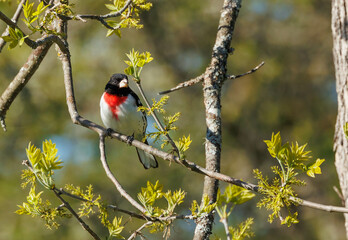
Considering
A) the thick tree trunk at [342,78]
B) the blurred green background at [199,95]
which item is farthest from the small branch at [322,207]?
the blurred green background at [199,95]

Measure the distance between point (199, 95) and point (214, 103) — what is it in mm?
7563

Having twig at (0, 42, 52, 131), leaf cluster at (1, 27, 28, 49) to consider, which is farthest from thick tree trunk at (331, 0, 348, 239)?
leaf cluster at (1, 27, 28, 49)

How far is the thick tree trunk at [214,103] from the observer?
2.20 m

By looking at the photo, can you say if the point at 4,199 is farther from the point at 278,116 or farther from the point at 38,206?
the point at 38,206

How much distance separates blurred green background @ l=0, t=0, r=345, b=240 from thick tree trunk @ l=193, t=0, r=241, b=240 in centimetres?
654

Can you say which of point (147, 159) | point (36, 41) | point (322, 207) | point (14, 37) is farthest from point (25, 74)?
point (322, 207)

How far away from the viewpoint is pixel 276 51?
9820 mm

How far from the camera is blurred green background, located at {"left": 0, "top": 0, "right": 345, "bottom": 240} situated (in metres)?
9.55

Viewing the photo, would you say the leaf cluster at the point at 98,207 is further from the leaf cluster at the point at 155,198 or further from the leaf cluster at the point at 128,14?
the leaf cluster at the point at 128,14

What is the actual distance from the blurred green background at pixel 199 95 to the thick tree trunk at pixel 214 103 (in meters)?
6.54

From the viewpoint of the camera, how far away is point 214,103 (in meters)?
2.54

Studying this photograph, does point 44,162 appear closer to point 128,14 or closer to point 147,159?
point 128,14

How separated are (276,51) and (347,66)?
6.90 metres

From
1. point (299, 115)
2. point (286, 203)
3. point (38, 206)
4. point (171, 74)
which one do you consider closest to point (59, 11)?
point (38, 206)
